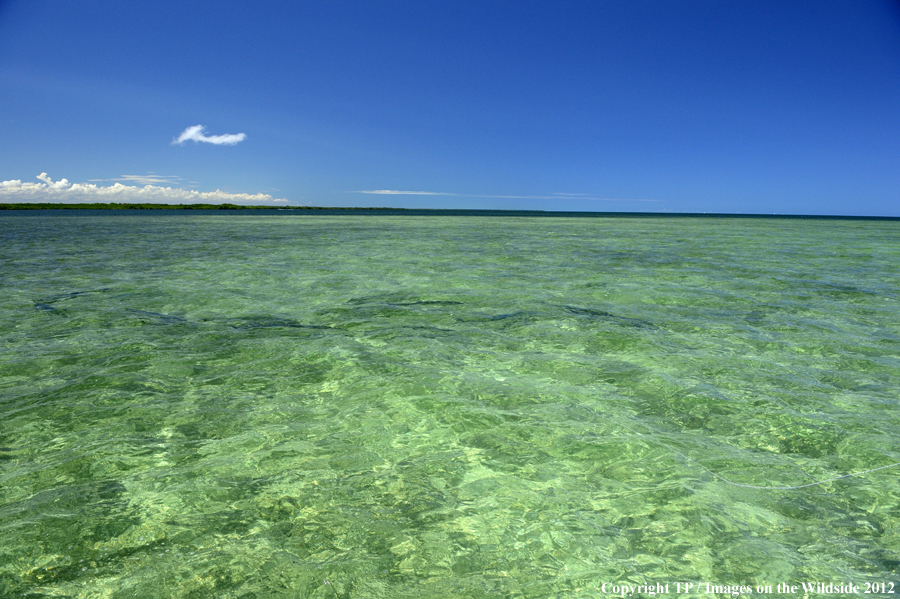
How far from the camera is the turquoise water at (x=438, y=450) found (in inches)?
98.0

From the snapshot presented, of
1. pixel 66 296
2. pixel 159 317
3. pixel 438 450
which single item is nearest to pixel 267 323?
pixel 159 317

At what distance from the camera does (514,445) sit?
12.4 ft

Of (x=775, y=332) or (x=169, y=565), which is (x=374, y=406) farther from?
(x=775, y=332)

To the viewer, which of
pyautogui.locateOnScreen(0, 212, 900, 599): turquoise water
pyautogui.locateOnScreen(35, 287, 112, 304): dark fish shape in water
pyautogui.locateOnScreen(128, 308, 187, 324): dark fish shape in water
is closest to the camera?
pyautogui.locateOnScreen(0, 212, 900, 599): turquoise water

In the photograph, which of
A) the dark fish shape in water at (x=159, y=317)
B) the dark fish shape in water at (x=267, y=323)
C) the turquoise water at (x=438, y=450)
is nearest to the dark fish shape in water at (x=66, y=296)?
the turquoise water at (x=438, y=450)

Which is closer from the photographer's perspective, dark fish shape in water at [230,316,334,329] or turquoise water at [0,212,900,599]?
turquoise water at [0,212,900,599]

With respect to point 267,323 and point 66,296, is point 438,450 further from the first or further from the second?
point 66,296

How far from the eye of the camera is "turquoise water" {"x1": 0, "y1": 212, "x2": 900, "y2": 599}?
249cm

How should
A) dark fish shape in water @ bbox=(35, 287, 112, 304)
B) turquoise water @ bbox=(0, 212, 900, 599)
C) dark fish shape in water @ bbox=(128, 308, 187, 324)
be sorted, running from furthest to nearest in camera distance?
dark fish shape in water @ bbox=(35, 287, 112, 304)
dark fish shape in water @ bbox=(128, 308, 187, 324)
turquoise water @ bbox=(0, 212, 900, 599)

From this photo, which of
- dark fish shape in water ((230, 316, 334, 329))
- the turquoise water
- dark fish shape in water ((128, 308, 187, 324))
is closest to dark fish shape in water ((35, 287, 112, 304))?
the turquoise water

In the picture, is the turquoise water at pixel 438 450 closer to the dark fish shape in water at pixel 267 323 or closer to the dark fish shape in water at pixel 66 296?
the dark fish shape in water at pixel 267 323

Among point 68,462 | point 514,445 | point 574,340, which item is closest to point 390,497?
point 514,445

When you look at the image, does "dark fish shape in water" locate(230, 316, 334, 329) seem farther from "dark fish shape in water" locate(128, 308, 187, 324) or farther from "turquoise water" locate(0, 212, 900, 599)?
"dark fish shape in water" locate(128, 308, 187, 324)

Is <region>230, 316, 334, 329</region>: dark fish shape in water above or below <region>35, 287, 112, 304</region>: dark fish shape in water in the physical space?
below
